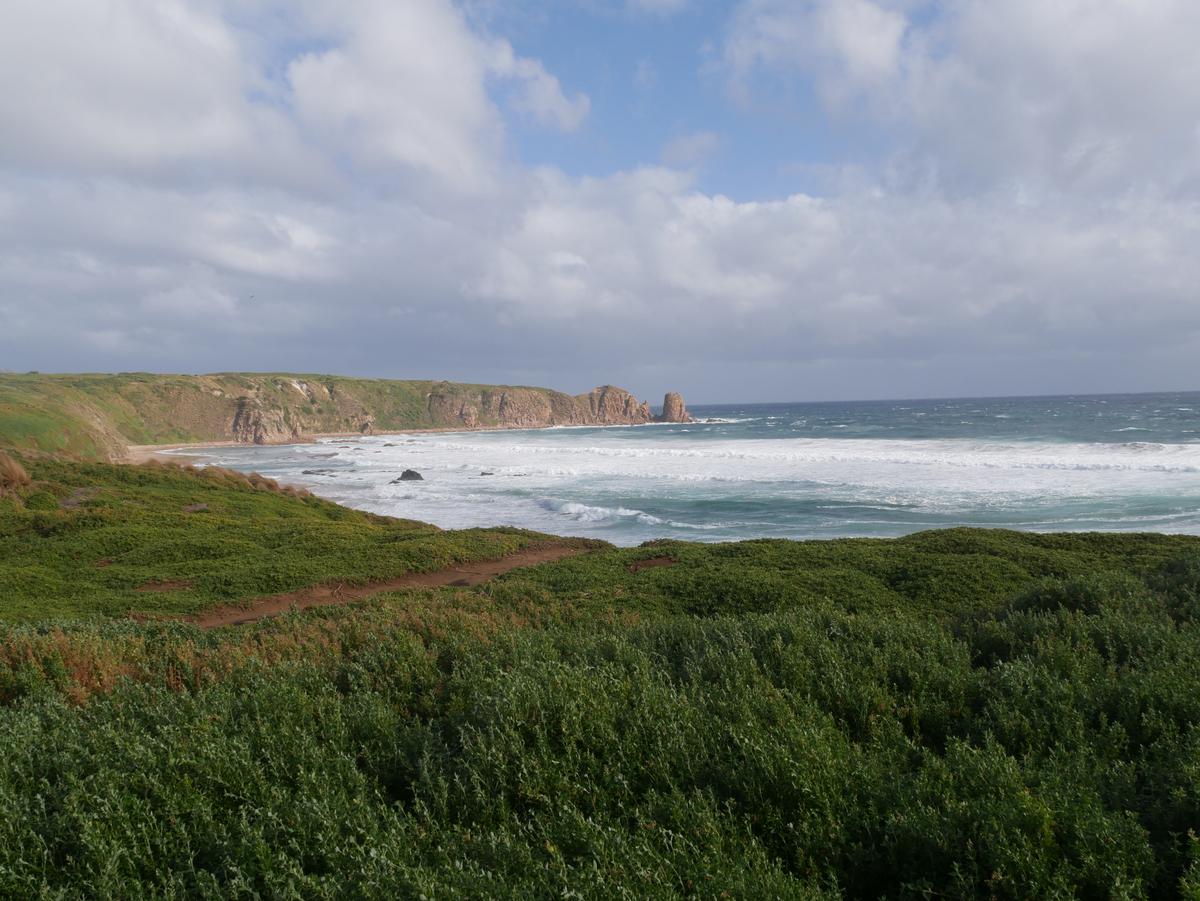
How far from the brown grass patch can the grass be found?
0.31 metres

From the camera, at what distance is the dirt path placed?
36.9 feet

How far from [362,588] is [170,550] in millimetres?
5497

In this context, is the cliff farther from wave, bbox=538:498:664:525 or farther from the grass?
wave, bbox=538:498:664:525

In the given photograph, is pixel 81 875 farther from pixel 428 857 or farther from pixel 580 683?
pixel 580 683

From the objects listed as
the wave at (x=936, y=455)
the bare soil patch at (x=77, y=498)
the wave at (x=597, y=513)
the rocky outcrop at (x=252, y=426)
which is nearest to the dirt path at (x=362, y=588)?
the wave at (x=597, y=513)

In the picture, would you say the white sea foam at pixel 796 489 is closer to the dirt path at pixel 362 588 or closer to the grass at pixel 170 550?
the dirt path at pixel 362 588

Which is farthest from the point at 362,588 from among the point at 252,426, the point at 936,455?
the point at 252,426

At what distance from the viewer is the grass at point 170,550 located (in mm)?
12031

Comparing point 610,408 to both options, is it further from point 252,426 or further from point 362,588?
point 362,588

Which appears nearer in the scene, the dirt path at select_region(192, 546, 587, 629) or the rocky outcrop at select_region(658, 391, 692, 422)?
the dirt path at select_region(192, 546, 587, 629)

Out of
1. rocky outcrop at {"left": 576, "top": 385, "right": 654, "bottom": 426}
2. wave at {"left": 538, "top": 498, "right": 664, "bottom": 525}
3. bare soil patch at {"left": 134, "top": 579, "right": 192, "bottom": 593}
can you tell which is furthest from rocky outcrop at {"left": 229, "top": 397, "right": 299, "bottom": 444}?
bare soil patch at {"left": 134, "top": 579, "right": 192, "bottom": 593}

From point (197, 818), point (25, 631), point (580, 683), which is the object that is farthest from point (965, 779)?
point (25, 631)

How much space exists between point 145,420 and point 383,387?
2262 inches

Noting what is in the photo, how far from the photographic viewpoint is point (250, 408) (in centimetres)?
10500
